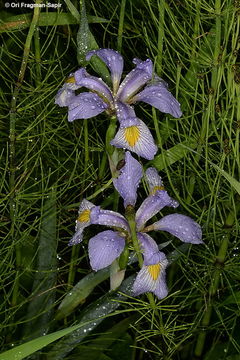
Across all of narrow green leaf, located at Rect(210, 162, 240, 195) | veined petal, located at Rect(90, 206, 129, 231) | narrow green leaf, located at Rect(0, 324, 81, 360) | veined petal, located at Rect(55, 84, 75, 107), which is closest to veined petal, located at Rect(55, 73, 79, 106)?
veined petal, located at Rect(55, 84, 75, 107)

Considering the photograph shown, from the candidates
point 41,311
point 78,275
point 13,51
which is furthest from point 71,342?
point 13,51

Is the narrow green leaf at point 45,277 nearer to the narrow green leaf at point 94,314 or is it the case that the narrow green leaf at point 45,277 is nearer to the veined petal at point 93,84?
the narrow green leaf at point 94,314

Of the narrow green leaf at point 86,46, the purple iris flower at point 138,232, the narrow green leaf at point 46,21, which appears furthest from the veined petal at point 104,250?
the narrow green leaf at point 46,21

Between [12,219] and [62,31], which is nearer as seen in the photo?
[12,219]

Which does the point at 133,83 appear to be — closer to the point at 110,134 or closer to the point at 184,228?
the point at 110,134

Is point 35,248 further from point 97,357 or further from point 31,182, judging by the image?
point 97,357

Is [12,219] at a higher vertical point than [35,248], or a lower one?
higher

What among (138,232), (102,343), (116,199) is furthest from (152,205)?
(102,343)

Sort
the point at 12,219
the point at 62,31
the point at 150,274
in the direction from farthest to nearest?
the point at 62,31
the point at 12,219
the point at 150,274
